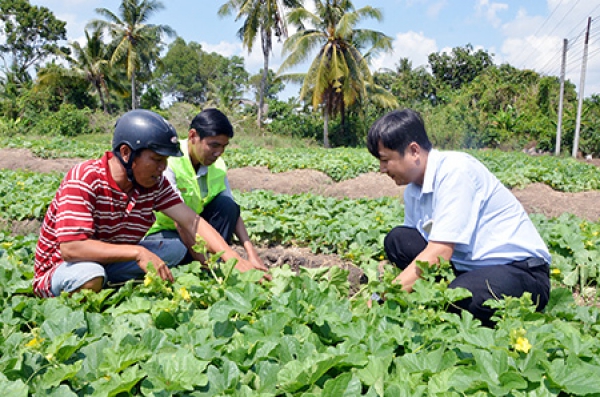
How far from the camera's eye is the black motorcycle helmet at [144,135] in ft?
8.15

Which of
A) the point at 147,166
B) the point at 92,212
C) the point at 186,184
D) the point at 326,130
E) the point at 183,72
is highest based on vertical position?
the point at 183,72

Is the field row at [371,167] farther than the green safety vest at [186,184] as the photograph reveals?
Yes

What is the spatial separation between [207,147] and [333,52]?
2273 cm

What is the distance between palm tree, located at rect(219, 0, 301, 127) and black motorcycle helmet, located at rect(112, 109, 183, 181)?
79.0 feet

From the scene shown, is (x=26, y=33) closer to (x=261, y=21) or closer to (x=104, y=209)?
(x=261, y=21)

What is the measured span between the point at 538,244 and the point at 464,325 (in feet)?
2.90

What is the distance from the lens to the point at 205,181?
388 cm

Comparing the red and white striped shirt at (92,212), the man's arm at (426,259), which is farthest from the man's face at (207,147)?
the man's arm at (426,259)

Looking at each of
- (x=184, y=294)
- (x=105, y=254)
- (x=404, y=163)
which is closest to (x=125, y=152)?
(x=105, y=254)

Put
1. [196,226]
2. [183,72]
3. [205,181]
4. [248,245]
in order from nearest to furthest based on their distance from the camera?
[196,226] < [248,245] < [205,181] < [183,72]

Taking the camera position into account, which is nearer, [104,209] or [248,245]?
[104,209]

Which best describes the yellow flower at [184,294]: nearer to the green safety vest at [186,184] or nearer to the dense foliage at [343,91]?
the green safety vest at [186,184]

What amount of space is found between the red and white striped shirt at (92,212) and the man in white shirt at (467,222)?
135 centimetres

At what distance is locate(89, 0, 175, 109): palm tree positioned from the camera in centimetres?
2944
